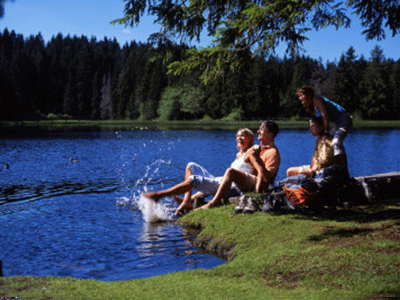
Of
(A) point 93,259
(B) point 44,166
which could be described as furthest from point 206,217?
(B) point 44,166

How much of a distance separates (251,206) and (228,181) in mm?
862

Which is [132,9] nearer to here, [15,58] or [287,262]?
[287,262]

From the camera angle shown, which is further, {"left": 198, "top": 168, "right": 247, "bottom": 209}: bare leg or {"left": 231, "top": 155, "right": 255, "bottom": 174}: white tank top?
{"left": 231, "top": 155, "right": 255, "bottom": 174}: white tank top

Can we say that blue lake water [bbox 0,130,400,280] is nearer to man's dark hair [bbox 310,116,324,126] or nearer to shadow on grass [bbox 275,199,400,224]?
shadow on grass [bbox 275,199,400,224]

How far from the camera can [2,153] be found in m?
31.0

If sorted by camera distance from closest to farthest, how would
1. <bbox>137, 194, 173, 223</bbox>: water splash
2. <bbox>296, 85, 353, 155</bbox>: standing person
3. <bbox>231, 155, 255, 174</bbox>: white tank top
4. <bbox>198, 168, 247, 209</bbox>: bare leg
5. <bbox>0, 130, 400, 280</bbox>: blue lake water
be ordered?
<bbox>0, 130, 400, 280</bbox>: blue lake water < <bbox>296, 85, 353, 155</bbox>: standing person < <bbox>198, 168, 247, 209</bbox>: bare leg < <bbox>231, 155, 255, 174</bbox>: white tank top < <bbox>137, 194, 173, 223</bbox>: water splash

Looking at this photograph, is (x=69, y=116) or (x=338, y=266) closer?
(x=338, y=266)

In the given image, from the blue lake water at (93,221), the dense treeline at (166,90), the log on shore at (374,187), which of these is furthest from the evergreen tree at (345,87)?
the log on shore at (374,187)

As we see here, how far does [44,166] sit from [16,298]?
20375mm

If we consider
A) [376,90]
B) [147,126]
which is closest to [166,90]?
[147,126]

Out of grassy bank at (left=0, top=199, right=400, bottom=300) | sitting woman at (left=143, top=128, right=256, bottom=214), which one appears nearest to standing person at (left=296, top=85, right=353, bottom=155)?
grassy bank at (left=0, top=199, right=400, bottom=300)

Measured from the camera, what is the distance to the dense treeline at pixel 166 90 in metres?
100

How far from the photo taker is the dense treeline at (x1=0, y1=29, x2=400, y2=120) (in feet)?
328

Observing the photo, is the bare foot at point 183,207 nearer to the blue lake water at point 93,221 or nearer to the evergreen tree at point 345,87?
the blue lake water at point 93,221
